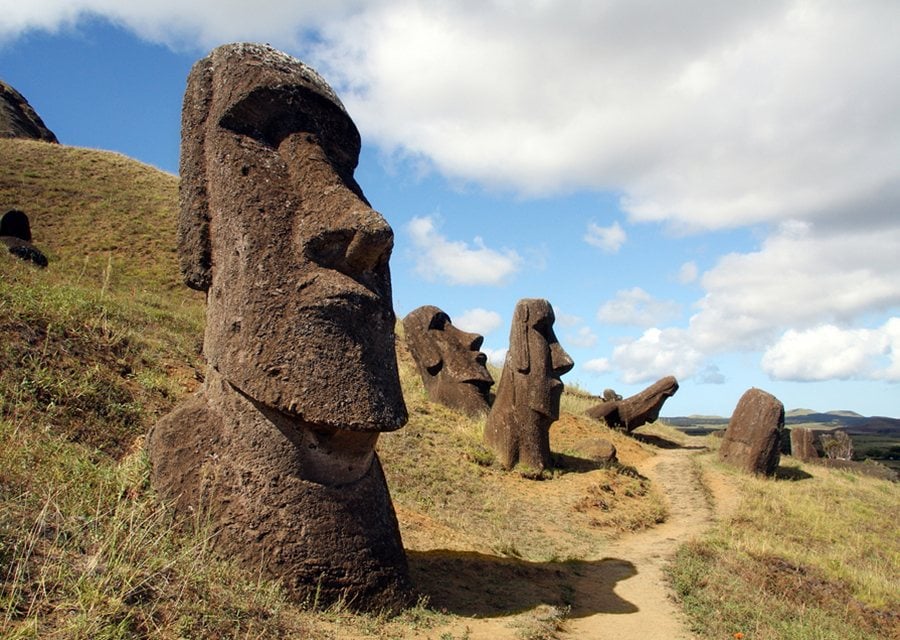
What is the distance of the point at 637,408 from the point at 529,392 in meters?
7.69

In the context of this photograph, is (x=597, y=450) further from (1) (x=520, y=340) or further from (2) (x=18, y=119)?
(2) (x=18, y=119)

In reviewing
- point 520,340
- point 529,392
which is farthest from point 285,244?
point 520,340

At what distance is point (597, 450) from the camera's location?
1400 centimetres

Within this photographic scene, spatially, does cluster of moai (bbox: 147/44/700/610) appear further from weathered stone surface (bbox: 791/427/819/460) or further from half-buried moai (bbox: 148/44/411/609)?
weathered stone surface (bbox: 791/427/819/460)

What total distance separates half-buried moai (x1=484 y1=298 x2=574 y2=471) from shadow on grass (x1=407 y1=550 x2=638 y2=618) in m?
4.69

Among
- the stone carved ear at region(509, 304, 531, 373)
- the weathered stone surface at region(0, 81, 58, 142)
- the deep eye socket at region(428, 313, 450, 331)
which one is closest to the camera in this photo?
the stone carved ear at region(509, 304, 531, 373)

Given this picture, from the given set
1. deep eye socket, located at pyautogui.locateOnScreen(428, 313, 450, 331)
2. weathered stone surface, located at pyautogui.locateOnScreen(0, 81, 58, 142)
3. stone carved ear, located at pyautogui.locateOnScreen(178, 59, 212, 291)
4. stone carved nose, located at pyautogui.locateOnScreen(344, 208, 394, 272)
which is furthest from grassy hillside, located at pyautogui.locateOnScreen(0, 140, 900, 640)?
weathered stone surface, located at pyautogui.locateOnScreen(0, 81, 58, 142)

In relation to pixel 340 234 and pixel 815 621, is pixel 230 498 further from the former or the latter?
pixel 815 621

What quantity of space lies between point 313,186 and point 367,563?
2453 mm

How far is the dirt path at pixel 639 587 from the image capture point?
5.36 meters

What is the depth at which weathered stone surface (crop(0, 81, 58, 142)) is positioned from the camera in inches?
1342

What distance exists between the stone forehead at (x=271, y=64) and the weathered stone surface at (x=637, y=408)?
15190mm

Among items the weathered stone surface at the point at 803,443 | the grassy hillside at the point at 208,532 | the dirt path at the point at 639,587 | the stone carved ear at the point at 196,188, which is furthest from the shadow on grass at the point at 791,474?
the stone carved ear at the point at 196,188

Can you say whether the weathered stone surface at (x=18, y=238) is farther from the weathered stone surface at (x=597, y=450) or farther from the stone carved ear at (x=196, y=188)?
the weathered stone surface at (x=597, y=450)
